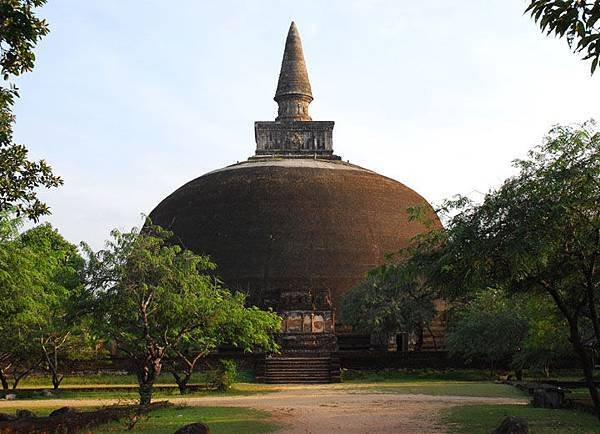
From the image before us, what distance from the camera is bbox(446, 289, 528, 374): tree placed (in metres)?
27.1

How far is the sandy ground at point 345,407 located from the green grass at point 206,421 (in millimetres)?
418

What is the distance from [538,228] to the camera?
10531 mm

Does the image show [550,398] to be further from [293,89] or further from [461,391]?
[293,89]

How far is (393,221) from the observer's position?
45.3 m

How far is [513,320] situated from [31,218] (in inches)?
859

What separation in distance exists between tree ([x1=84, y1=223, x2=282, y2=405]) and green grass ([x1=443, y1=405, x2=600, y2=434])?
644 cm

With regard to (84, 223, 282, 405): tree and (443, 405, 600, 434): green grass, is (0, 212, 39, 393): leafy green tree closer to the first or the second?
(84, 223, 282, 405): tree

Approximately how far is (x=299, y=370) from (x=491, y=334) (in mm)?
7612

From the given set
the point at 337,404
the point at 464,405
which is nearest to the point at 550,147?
the point at 464,405

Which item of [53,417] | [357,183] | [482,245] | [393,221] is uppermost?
[357,183]

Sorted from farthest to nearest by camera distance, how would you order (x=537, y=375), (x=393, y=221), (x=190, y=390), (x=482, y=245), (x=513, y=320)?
(x=393, y=221), (x=537, y=375), (x=513, y=320), (x=190, y=390), (x=482, y=245)

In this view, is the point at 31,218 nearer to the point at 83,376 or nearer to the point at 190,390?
the point at 190,390

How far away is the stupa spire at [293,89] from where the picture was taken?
5444cm

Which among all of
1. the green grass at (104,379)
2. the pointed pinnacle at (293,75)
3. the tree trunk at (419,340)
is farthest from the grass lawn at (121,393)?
the pointed pinnacle at (293,75)
